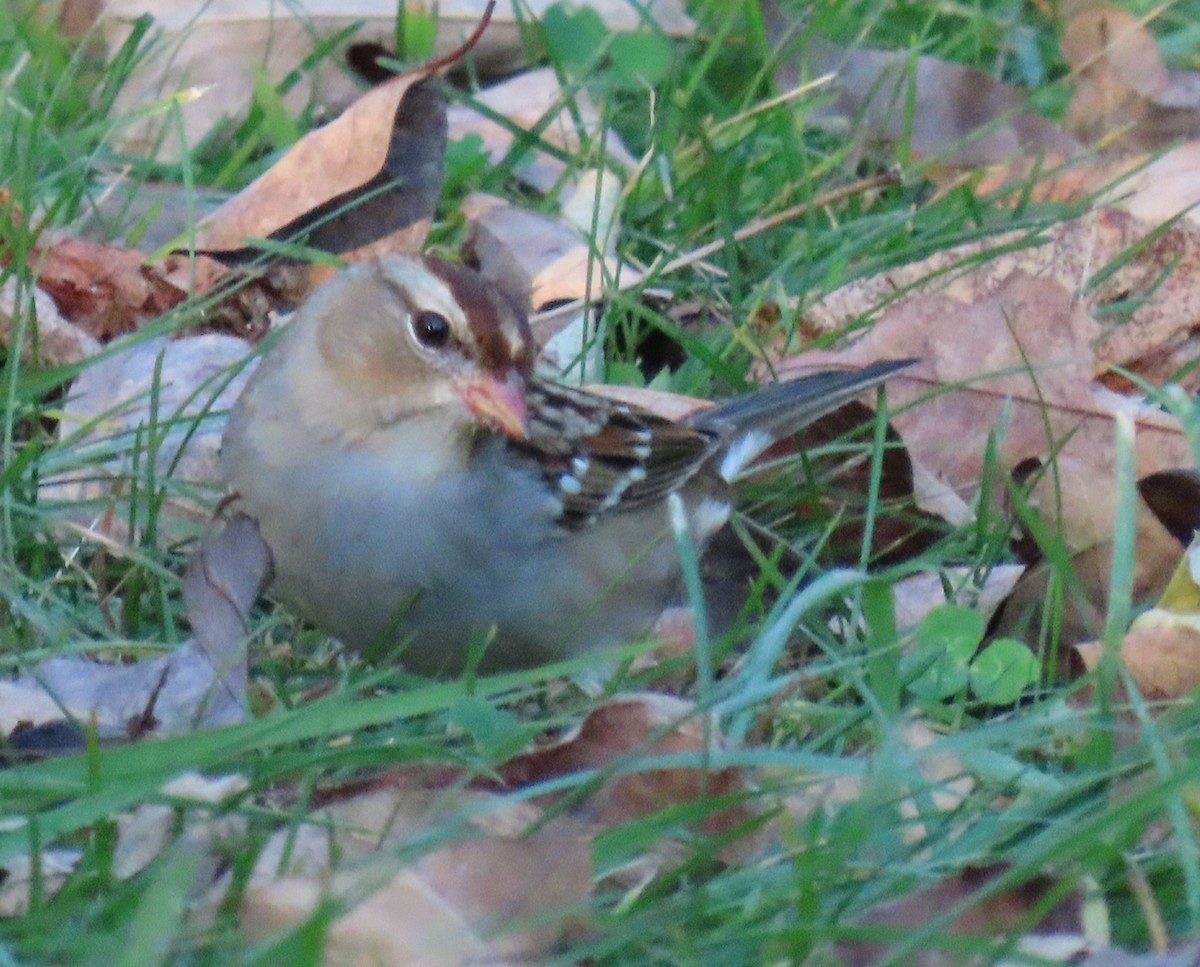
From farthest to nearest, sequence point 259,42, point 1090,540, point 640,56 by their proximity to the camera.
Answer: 1. point 640,56
2. point 259,42
3. point 1090,540

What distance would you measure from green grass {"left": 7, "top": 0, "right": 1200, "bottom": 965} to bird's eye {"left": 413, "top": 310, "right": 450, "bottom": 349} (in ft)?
1.61

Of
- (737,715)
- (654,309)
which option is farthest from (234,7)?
(737,715)

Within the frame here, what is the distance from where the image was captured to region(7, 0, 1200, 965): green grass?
6.34ft

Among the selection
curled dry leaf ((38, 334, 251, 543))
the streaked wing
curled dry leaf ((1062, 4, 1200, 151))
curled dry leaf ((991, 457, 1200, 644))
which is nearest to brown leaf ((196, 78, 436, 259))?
curled dry leaf ((38, 334, 251, 543))

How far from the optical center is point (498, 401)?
2.99 m

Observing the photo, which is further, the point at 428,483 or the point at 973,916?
the point at 428,483

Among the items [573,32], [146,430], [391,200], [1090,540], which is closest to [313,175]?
[391,200]

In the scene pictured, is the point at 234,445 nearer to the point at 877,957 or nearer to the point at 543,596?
the point at 543,596

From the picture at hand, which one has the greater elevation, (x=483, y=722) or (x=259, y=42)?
(x=259, y=42)

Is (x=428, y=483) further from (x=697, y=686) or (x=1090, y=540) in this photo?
(x=1090, y=540)

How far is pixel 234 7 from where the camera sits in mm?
4594

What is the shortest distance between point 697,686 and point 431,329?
2.66 feet

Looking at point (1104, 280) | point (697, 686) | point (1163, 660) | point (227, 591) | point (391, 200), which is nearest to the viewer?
point (697, 686)

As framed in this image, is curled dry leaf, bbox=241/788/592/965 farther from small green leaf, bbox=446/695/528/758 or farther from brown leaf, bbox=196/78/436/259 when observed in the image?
brown leaf, bbox=196/78/436/259
